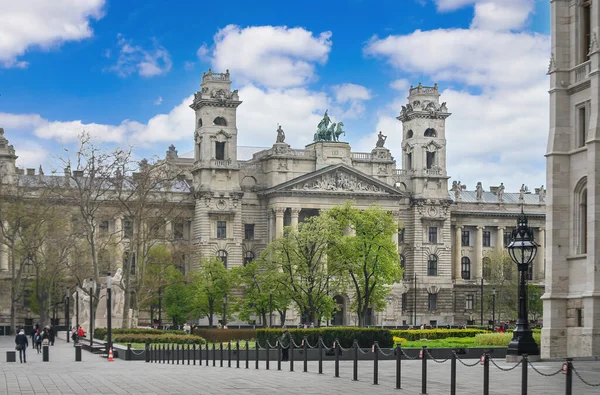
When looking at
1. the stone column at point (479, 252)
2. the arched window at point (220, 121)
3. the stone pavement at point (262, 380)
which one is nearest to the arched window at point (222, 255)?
the arched window at point (220, 121)

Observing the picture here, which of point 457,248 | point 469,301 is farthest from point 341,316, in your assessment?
point 457,248

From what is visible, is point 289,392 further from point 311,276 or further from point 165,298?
point 165,298

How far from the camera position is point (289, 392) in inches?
1228

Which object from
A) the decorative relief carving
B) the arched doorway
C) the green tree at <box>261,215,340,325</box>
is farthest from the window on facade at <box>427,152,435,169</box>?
the green tree at <box>261,215,340,325</box>

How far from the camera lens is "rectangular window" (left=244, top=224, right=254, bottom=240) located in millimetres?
135375

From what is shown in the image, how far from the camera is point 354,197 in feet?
443

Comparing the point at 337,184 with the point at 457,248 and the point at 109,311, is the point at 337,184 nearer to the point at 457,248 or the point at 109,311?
the point at 457,248

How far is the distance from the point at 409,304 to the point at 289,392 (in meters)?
109

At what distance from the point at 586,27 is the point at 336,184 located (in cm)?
8484

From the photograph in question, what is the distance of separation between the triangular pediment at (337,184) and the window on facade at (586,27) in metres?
82.9

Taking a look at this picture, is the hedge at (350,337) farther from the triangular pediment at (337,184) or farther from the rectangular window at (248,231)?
the rectangular window at (248,231)

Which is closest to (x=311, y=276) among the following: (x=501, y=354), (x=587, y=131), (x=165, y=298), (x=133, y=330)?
(x=165, y=298)

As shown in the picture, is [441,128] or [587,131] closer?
[587,131]

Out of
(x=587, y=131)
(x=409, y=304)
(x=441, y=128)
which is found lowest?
(x=409, y=304)
